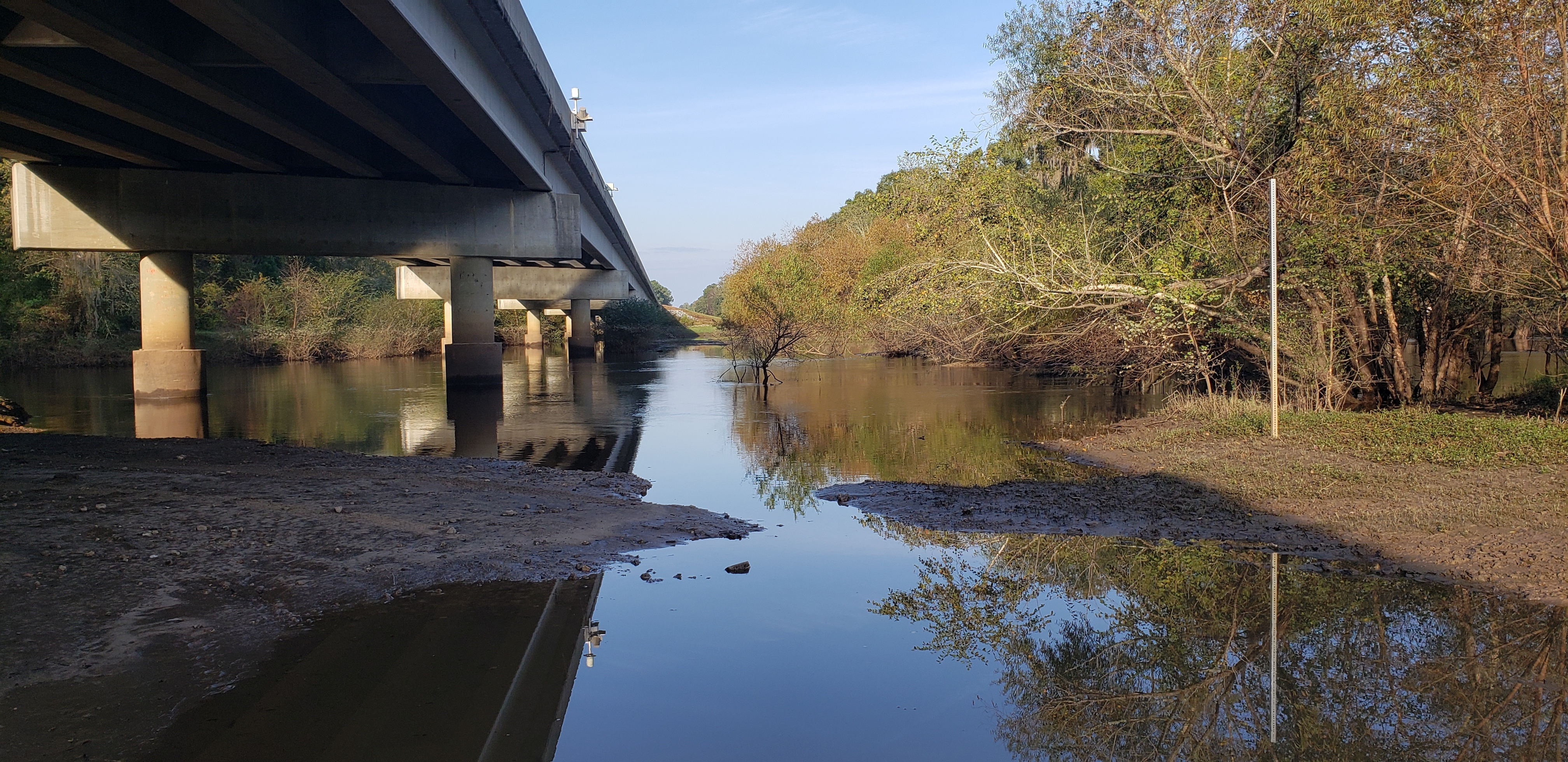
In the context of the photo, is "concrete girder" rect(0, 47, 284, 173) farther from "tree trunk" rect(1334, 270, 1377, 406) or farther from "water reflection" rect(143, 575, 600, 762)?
"tree trunk" rect(1334, 270, 1377, 406)

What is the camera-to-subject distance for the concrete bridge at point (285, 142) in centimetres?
1359

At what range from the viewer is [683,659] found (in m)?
6.24

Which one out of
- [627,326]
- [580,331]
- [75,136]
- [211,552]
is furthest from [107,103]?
[627,326]

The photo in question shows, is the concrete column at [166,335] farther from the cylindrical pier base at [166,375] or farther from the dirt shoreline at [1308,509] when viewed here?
the dirt shoreline at [1308,509]

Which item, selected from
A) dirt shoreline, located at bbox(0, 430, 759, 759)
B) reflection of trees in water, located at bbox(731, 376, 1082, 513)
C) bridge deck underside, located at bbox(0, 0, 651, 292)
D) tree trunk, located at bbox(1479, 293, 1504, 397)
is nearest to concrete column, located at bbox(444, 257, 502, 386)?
bridge deck underside, located at bbox(0, 0, 651, 292)

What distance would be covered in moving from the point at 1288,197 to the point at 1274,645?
1119 centimetres

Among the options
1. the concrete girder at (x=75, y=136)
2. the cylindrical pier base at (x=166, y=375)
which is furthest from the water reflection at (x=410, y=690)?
the cylindrical pier base at (x=166, y=375)

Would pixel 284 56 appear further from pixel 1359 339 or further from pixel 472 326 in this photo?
pixel 1359 339

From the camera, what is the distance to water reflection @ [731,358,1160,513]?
13523 millimetres

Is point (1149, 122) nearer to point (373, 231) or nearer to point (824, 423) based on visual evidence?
point (824, 423)

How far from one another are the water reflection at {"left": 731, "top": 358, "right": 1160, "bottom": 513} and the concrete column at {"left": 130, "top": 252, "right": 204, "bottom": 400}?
13.4 m

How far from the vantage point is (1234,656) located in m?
6.33

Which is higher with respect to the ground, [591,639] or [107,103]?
[107,103]

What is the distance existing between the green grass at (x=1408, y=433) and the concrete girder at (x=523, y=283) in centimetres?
4100
